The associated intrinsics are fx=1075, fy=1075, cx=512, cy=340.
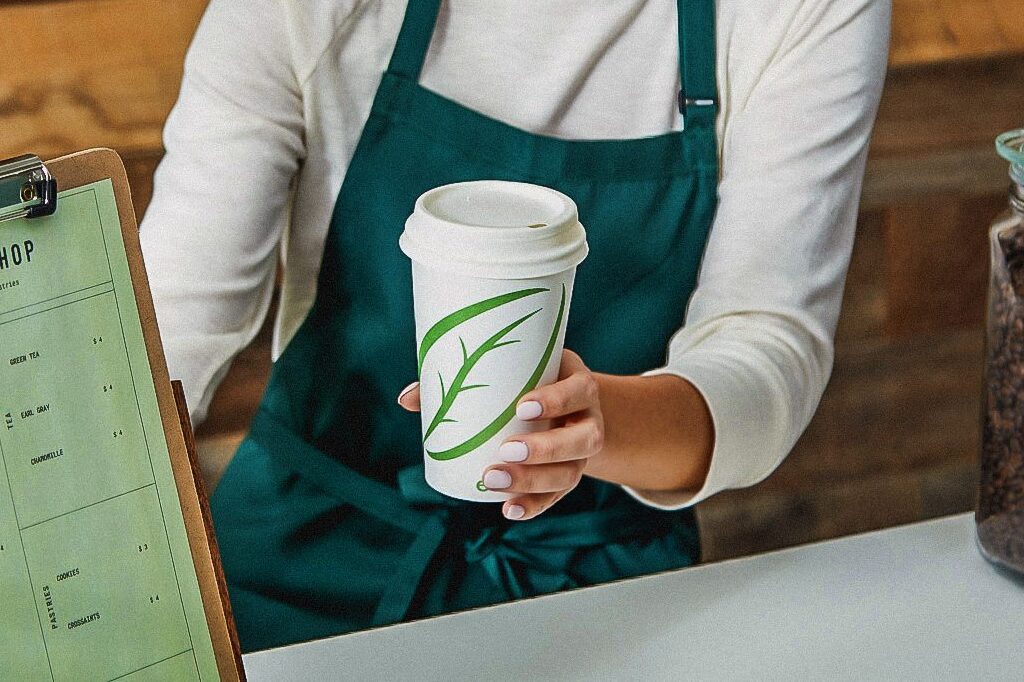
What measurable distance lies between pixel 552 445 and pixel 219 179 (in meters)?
0.40

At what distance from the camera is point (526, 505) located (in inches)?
27.8

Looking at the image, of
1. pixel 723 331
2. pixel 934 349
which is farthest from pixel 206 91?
pixel 934 349

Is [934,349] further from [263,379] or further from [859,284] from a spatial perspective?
[263,379]

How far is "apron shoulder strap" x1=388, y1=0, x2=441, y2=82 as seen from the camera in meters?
0.90

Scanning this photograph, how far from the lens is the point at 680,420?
0.84 m

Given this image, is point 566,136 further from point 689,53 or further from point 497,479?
point 497,479

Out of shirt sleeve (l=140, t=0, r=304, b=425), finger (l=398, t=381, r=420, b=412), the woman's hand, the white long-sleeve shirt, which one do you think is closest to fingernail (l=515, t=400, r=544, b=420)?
the woman's hand

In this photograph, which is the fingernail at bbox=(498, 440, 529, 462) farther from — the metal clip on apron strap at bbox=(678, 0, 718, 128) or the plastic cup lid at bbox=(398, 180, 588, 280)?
the metal clip on apron strap at bbox=(678, 0, 718, 128)

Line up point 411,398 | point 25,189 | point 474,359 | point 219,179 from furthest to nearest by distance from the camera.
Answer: point 219,179
point 411,398
point 474,359
point 25,189

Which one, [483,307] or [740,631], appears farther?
[740,631]

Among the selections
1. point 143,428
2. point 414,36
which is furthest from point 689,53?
point 143,428

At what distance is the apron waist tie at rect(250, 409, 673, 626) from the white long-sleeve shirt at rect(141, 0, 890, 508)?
118 mm

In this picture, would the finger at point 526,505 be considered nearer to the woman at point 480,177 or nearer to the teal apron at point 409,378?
the woman at point 480,177

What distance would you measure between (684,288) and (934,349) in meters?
0.36
